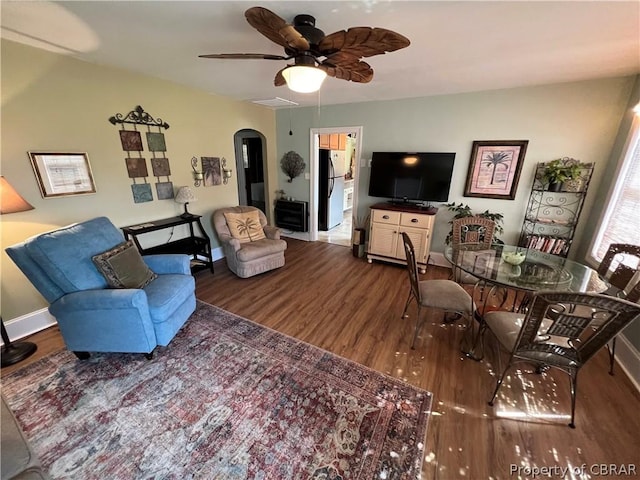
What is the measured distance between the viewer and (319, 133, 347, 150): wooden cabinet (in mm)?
4988

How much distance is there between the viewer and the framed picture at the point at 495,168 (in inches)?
127

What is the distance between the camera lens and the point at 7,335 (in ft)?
6.79

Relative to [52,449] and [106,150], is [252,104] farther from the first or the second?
[52,449]

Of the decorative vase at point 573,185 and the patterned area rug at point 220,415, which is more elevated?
the decorative vase at point 573,185

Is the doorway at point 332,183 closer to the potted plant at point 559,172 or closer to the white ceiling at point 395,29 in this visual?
the white ceiling at point 395,29

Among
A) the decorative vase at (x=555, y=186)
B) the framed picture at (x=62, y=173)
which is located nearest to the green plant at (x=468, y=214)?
the decorative vase at (x=555, y=186)

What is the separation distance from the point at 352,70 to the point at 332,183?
12.0 feet

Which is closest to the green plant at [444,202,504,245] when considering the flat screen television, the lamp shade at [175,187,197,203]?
the flat screen television

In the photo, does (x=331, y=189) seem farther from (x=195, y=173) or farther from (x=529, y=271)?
(x=529, y=271)

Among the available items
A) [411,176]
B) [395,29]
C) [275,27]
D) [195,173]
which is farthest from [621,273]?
[195,173]

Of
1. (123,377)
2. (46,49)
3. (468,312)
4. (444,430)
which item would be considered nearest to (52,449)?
(123,377)

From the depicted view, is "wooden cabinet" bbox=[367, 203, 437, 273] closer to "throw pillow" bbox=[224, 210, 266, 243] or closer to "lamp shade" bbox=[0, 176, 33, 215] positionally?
"throw pillow" bbox=[224, 210, 266, 243]

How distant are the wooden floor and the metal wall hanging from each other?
1.32m

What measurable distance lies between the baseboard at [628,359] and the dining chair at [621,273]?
8 cm
